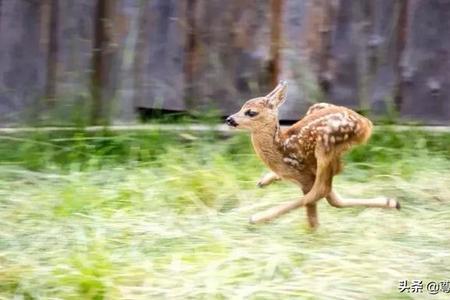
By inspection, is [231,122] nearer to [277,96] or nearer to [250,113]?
[250,113]

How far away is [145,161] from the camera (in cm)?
455

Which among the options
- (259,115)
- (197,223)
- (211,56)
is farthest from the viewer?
(211,56)

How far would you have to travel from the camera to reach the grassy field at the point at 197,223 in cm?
318

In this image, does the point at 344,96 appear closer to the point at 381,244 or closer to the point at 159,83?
the point at 159,83

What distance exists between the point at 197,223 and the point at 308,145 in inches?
21.4

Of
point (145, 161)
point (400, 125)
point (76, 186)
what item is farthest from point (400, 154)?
point (76, 186)

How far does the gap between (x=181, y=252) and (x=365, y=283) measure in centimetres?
64

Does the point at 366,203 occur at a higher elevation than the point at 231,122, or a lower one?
lower

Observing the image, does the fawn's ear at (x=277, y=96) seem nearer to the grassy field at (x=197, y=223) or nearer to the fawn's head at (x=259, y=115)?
the fawn's head at (x=259, y=115)

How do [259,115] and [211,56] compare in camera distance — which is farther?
[211,56]

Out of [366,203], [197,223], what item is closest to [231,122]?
[197,223]

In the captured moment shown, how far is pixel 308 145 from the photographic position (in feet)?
11.6

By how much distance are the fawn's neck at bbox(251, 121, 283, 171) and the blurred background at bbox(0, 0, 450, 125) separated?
48.2 inches

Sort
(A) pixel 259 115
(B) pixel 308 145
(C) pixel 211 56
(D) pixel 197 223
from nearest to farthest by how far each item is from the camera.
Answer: (B) pixel 308 145 → (A) pixel 259 115 → (D) pixel 197 223 → (C) pixel 211 56
